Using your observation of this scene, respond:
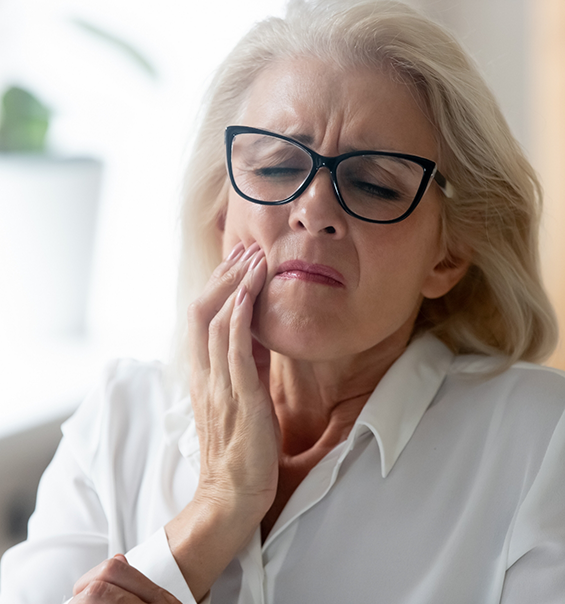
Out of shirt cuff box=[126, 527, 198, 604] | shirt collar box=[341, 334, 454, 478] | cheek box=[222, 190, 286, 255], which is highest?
cheek box=[222, 190, 286, 255]

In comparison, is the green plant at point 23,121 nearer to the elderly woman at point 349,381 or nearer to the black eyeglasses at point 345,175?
the elderly woman at point 349,381

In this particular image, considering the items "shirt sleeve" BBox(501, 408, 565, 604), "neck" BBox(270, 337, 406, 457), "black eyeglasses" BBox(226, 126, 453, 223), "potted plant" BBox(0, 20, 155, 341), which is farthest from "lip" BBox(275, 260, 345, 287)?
"potted plant" BBox(0, 20, 155, 341)

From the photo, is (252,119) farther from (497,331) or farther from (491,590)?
(491,590)

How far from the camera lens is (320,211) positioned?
1167 millimetres

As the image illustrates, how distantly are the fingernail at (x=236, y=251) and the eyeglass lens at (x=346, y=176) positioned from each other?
0.11 m

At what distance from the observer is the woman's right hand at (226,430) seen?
1178mm

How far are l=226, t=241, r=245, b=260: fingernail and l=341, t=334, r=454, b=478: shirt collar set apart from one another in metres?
0.40

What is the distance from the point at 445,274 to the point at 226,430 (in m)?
0.58

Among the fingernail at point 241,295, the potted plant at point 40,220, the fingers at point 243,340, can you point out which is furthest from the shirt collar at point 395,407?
the potted plant at point 40,220

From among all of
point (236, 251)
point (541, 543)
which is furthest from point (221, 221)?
point (541, 543)

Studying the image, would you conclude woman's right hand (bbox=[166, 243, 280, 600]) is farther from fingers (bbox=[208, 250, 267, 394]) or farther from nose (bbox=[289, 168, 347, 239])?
nose (bbox=[289, 168, 347, 239])

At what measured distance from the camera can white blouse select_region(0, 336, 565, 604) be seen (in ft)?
3.73

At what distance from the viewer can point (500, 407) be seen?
1265 mm

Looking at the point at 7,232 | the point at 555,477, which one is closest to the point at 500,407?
the point at 555,477
